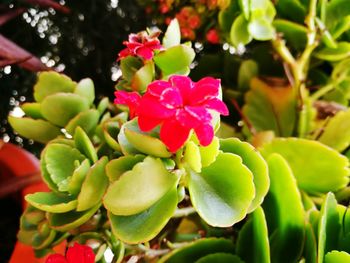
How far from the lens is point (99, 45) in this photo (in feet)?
2.64

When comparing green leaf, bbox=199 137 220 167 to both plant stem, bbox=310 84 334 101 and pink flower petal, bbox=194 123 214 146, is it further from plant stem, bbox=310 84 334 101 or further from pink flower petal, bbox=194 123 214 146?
plant stem, bbox=310 84 334 101

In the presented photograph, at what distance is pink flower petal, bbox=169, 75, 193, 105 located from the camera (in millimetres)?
358

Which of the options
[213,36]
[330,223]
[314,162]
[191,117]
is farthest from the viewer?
[213,36]

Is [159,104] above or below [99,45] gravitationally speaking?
above

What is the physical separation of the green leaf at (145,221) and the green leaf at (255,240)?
93 mm

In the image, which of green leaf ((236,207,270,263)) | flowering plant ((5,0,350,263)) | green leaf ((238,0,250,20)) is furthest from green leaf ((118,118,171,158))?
green leaf ((238,0,250,20))

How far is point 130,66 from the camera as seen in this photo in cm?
46

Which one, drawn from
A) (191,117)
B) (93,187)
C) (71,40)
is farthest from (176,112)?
(71,40)

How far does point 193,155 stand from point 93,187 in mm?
96

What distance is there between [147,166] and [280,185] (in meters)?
0.15

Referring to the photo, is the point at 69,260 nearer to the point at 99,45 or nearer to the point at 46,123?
the point at 46,123

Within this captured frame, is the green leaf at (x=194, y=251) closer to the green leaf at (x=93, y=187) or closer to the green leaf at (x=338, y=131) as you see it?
the green leaf at (x=93, y=187)

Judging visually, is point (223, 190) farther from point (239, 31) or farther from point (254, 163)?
point (239, 31)

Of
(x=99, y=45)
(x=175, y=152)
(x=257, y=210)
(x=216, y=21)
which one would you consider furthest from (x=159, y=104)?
(x=99, y=45)
